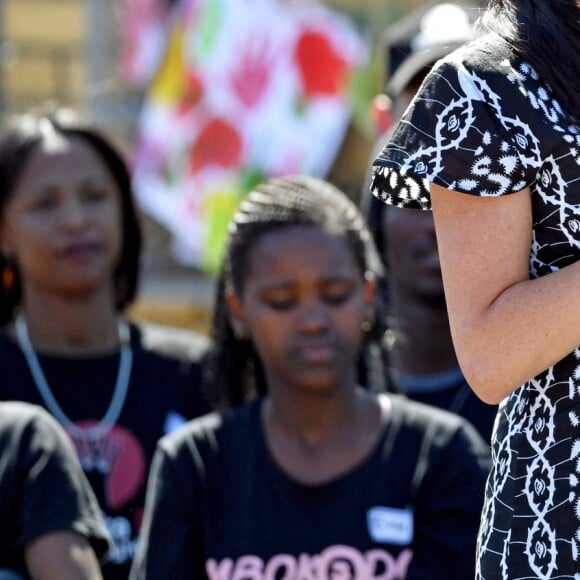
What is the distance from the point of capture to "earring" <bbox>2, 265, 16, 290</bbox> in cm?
382

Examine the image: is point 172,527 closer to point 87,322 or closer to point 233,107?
point 87,322

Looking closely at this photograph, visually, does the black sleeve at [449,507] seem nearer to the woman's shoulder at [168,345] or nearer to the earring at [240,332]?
the earring at [240,332]

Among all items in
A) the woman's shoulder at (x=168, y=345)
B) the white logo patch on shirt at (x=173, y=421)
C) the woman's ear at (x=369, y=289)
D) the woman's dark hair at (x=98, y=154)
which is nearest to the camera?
the woman's ear at (x=369, y=289)

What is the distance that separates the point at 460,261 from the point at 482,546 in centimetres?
38

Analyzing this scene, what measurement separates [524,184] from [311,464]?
1200mm

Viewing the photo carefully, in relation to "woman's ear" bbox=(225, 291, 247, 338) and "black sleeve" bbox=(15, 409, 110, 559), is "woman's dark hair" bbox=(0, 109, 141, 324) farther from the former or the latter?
"black sleeve" bbox=(15, 409, 110, 559)

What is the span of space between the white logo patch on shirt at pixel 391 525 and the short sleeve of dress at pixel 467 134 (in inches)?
40.7

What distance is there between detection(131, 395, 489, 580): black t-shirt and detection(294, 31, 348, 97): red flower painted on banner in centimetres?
338

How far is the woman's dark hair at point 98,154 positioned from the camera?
12.4ft

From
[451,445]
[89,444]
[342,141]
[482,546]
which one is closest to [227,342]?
[89,444]

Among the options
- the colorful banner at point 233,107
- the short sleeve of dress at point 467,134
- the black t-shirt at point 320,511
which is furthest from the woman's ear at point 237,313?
the colorful banner at point 233,107

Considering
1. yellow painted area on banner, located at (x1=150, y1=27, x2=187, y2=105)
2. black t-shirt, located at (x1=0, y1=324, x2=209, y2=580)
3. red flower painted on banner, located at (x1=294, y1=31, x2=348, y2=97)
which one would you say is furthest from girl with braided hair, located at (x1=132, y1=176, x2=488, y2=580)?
yellow painted area on banner, located at (x1=150, y1=27, x2=187, y2=105)

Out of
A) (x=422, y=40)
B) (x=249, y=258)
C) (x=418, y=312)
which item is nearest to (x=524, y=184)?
(x=249, y=258)

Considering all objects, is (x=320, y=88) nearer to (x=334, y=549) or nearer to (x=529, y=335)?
(x=334, y=549)
